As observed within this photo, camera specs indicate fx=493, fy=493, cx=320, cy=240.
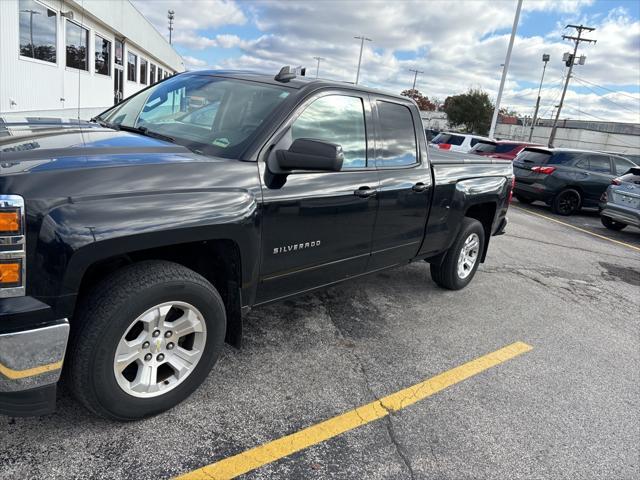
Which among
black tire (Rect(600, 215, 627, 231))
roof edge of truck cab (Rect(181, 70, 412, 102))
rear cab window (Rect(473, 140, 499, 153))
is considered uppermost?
roof edge of truck cab (Rect(181, 70, 412, 102))

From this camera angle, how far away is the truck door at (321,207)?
9.65 ft

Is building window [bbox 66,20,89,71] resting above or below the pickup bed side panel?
above

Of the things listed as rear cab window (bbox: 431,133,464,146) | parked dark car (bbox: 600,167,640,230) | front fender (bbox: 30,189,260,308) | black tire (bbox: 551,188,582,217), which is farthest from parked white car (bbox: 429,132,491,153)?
front fender (bbox: 30,189,260,308)

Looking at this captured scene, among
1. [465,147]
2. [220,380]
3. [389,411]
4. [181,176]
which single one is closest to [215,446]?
[220,380]

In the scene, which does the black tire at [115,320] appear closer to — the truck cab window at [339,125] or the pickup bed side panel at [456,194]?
the truck cab window at [339,125]

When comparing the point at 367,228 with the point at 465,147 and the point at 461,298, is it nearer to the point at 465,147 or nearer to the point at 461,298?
the point at 461,298

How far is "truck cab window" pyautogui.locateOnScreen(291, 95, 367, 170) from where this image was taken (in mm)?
3176

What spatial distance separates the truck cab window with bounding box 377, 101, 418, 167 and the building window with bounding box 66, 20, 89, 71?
540 inches

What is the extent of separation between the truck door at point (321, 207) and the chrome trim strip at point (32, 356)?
1.17 metres

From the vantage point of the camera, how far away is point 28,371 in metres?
2.08

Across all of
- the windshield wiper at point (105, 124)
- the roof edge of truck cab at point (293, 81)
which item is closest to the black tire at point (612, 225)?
the roof edge of truck cab at point (293, 81)

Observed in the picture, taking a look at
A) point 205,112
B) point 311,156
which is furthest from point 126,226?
point 205,112

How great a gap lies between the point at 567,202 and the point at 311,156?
460 inches

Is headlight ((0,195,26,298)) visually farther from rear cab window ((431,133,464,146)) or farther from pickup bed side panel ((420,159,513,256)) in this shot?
→ rear cab window ((431,133,464,146))
